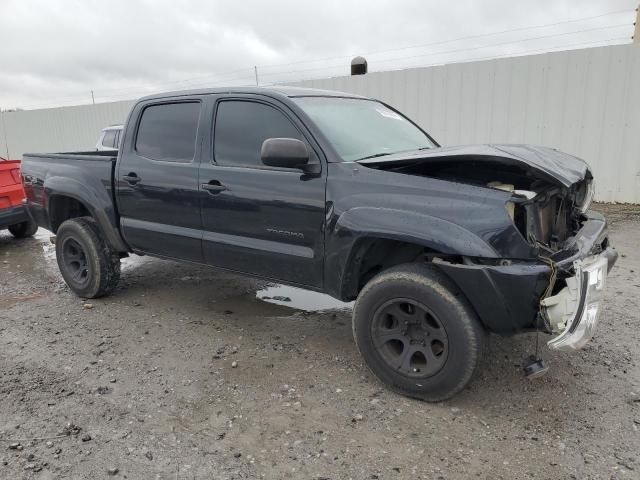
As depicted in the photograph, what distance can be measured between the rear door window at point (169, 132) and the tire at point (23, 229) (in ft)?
15.3

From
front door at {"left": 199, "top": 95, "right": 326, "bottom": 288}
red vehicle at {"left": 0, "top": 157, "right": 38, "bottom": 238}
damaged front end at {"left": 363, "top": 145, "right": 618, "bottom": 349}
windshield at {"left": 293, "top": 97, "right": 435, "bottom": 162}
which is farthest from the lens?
red vehicle at {"left": 0, "top": 157, "right": 38, "bottom": 238}

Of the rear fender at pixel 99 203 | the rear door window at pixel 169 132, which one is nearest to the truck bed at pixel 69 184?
the rear fender at pixel 99 203

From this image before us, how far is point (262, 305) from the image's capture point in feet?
15.8

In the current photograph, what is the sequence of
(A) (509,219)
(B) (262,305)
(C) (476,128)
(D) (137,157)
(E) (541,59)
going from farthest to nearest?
1. (C) (476,128)
2. (E) (541,59)
3. (B) (262,305)
4. (D) (137,157)
5. (A) (509,219)

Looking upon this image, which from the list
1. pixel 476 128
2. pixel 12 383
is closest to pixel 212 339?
pixel 12 383

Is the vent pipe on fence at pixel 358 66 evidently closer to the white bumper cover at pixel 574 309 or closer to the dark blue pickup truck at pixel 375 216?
the dark blue pickup truck at pixel 375 216

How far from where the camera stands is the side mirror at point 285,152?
10.5 feet

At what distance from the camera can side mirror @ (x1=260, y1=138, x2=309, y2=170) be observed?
3203mm

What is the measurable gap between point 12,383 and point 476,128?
8.74m

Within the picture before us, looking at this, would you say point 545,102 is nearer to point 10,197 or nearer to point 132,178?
point 132,178

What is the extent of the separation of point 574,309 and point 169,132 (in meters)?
3.29

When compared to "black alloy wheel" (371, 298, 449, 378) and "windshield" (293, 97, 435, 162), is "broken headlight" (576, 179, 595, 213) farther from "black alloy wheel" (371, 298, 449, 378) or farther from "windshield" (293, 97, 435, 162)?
"black alloy wheel" (371, 298, 449, 378)

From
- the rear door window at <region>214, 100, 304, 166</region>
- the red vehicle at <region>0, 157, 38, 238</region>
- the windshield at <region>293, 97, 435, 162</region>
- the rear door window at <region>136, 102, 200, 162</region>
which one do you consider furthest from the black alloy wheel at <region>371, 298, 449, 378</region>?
the red vehicle at <region>0, 157, 38, 238</region>

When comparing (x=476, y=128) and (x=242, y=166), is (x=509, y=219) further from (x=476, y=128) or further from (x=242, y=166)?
(x=476, y=128)
